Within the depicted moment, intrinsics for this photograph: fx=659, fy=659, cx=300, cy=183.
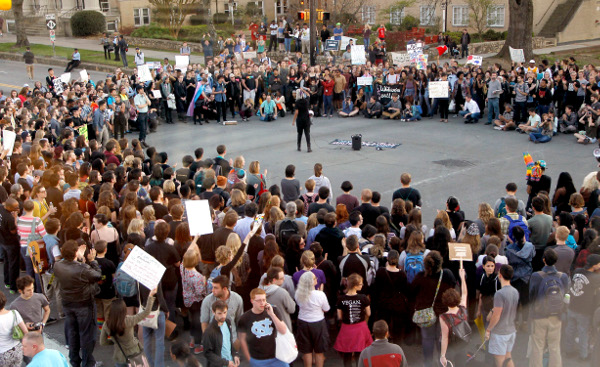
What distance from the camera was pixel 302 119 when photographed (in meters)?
18.7

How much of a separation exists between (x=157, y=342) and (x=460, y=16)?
3903 cm

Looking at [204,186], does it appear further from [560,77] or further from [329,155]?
[560,77]

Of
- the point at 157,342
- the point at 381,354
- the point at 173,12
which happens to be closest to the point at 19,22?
the point at 173,12

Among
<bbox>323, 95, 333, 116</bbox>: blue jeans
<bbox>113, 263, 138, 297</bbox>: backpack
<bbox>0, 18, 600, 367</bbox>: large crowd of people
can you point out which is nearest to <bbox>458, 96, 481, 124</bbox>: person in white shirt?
<bbox>323, 95, 333, 116</bbox>: blue jeans

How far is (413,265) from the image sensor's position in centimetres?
820

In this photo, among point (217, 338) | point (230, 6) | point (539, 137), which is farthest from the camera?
point (230, 6)

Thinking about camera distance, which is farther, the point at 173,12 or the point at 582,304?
the point at 173,12

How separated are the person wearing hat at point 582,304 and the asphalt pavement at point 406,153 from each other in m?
5.39

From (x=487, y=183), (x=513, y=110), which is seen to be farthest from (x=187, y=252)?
(x=513, y=110)

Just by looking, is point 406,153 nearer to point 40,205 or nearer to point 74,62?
point 40,205

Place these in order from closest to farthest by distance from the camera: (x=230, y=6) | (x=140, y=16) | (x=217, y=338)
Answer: (x=217, y=338) → (x=230, y=6) → (x=140, y=16)

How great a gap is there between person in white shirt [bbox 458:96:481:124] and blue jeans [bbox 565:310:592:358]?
587 inches

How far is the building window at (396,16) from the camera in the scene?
143ft

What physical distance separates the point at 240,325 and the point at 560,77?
16982 millimetres
